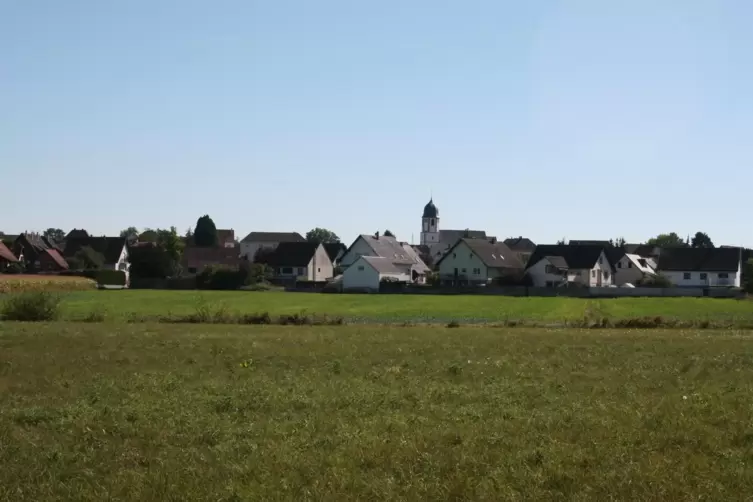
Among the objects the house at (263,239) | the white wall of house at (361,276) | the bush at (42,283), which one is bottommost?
the bush at (42,283)

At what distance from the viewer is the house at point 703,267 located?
124750mm

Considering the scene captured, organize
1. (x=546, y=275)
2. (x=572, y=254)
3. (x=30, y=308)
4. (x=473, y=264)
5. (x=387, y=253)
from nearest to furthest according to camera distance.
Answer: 1. (x=30, y=308)
2. (x=546, y=275)
3. (x=473, y=264)
4. (x=572, y=254)
5. (x=387, y=253)

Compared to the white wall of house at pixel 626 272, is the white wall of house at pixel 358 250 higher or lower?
higher

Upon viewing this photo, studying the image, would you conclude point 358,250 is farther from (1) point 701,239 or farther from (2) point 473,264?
(1) point 701,239

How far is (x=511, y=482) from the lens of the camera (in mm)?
10586

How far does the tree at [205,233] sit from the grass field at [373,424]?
143938 mm


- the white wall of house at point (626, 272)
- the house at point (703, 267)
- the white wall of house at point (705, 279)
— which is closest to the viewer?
the house at point (703, 267)

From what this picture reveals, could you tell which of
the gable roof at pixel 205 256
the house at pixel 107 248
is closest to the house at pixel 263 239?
the gable roof at pixel 205 256

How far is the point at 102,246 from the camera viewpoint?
139375 mm

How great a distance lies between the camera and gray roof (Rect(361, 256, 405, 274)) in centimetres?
11494

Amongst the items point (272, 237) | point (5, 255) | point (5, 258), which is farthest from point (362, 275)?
point (272, 237)

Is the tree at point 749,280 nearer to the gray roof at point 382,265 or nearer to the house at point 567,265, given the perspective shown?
the house at point 567,265

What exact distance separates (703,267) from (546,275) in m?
27.8

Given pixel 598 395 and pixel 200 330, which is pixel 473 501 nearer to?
pixel 598 395
